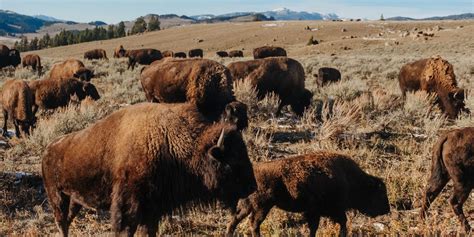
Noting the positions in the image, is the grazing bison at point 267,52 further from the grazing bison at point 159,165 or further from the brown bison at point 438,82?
the grazing bison at point 159,165

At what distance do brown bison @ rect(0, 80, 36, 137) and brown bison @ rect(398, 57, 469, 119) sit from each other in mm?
9810

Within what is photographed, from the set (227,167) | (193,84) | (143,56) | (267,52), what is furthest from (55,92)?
(267,52)

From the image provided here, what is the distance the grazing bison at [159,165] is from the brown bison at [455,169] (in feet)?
10.4

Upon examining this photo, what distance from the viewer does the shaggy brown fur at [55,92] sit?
13.5 meters

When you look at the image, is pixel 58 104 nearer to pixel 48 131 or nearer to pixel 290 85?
pixel 48 131

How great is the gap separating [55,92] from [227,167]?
36.1 ft

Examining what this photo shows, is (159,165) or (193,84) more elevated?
(159,165)

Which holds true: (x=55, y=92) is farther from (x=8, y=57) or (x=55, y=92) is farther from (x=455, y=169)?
(x=8, y=57)

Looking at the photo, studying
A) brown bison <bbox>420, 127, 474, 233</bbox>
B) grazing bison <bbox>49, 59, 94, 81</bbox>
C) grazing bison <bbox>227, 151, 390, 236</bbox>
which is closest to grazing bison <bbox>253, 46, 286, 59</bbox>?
grazing bison <bbox>49, 59, 94, 81</bbox>

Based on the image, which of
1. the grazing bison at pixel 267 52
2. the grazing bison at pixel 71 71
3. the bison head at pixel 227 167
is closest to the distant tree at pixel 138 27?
the grazing bison at pixel 267 52

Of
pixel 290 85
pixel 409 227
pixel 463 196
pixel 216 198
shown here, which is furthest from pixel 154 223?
pixel 290 85

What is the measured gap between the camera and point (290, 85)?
45.0 feet

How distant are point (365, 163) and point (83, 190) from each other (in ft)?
16.3

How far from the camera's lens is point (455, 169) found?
6117 millimetres
